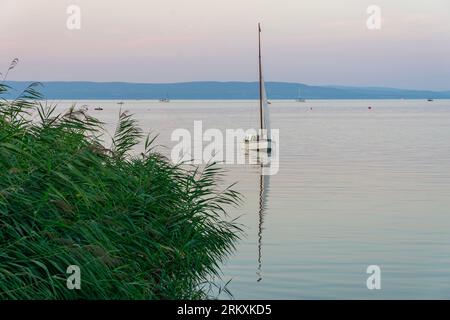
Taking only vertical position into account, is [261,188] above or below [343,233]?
above

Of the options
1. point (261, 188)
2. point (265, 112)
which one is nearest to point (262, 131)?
point (265, 112)

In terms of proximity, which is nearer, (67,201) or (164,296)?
(67,201)

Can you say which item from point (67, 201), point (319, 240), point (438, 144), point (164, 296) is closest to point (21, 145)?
point (67, 201)

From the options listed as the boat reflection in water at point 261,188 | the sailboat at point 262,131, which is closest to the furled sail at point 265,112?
the sailboat at point 262,131

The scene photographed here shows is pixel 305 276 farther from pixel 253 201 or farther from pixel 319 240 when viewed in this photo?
pixel 253 201

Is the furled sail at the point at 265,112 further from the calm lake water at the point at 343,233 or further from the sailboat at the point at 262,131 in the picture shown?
the calm lake water at the point at 343,233

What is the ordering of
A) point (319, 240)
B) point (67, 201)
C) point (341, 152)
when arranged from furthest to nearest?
point (341, 152), point (319, 240), point (67, 201)

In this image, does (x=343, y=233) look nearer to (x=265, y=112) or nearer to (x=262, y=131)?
(x=265, y=112)

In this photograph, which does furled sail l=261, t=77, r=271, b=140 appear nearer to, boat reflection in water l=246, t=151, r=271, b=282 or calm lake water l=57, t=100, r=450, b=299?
boat reflection in water l=246, t=151, r=271, b=282

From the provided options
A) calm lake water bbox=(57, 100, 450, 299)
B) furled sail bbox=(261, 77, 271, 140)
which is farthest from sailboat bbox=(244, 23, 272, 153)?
calm lake water bbox=(57, 100, 450, 299)

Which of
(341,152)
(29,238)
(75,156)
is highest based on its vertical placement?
(341,152)

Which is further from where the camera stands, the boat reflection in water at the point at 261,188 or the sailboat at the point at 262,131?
the sailboat at the point at 262,131

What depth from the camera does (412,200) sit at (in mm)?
46094
